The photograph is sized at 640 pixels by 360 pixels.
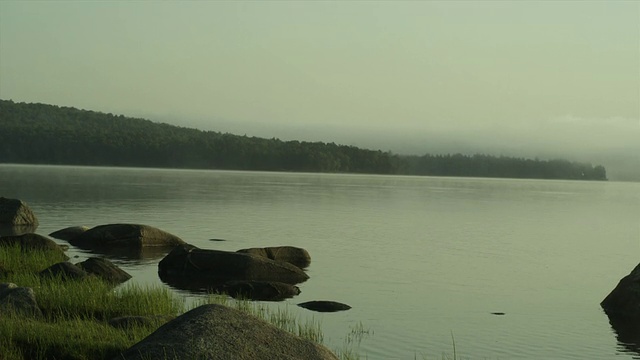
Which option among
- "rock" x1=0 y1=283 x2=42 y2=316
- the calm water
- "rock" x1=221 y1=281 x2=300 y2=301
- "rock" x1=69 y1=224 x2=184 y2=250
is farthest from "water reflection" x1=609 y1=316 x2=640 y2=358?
"rock" x1=69 y1=224 x2=184 y2=250

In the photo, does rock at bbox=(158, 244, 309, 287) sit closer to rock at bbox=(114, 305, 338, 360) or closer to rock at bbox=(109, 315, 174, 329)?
rock at bbox=(109, 315, 174, 329)

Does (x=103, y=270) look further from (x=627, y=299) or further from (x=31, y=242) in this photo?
(x=627, y=299)

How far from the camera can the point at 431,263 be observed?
1612 inches

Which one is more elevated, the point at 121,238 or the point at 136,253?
the point at 121,238

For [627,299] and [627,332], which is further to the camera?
[627,299]

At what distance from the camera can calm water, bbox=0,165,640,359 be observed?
2316 centimetres

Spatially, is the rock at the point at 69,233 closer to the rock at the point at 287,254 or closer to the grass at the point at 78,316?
the rock at the point at 287,254

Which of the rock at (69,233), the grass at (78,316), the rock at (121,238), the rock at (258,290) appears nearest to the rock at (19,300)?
the grass at (78,316)

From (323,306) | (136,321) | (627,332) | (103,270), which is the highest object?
(136,321)

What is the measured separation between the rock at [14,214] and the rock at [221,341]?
3758cm

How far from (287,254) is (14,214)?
64.0ft

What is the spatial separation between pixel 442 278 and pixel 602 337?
39.0 ft

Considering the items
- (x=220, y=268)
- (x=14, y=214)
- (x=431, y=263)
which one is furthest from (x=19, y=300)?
(x=14, y=214)

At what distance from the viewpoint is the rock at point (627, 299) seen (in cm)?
2666
